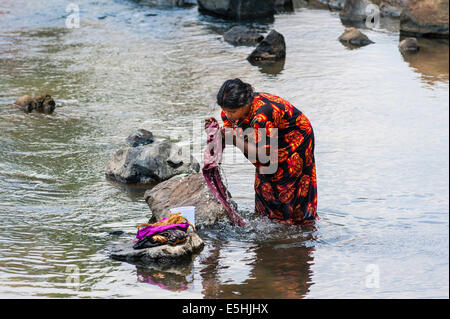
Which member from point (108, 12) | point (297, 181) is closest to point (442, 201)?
point (297, 181)

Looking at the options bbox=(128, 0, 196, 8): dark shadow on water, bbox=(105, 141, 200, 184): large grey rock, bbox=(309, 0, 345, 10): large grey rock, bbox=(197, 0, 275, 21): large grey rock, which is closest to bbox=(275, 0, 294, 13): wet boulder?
bbox=(309, 0, 345, 10): large grey rock

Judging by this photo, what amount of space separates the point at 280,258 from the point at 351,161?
106 inches

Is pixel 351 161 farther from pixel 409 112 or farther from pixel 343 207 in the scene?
pixel 409 112

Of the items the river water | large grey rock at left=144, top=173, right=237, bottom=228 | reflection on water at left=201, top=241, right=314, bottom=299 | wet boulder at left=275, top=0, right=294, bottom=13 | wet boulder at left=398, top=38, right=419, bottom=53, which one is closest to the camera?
reflection on water at left=201, top=241, right=314, bottom=299

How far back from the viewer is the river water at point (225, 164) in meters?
4.85

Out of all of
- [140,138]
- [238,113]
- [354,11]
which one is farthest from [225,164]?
[354,11]

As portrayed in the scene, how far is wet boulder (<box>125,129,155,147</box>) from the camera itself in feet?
26.8

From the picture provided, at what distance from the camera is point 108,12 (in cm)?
1792

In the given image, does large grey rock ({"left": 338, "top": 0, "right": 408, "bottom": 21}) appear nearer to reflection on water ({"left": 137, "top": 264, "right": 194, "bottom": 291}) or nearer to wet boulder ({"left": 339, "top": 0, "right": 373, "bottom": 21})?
wet boulder ({"left": 339, "top": 0, "right": 373, "bottom": 21})

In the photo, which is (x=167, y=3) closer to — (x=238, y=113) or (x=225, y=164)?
(x=225, y=164)

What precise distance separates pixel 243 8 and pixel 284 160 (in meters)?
12.0

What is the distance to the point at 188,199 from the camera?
6.03 meters

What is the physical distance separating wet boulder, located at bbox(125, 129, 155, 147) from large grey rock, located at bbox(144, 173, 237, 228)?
197 centimetres

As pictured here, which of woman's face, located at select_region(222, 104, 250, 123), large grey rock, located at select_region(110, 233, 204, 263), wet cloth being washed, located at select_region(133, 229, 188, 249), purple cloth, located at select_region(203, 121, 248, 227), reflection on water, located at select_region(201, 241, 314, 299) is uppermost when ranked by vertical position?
woman's face, located at select_region(222, 104, 250, 123)
